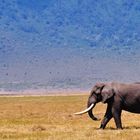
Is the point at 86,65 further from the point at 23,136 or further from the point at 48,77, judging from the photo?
the point at 23,136

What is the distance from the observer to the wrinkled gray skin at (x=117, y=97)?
2500 cm

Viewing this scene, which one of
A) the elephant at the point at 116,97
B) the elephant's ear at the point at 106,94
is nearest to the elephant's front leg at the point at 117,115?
the elephant at the point at 116,97

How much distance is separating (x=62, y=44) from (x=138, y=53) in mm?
24943

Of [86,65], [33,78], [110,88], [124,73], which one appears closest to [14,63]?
[33,78]

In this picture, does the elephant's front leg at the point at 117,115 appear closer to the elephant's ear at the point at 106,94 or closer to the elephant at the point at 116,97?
the elephant at the point at 116,97

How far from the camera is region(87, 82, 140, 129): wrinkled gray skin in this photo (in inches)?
984

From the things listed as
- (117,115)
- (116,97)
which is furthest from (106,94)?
(117,115)

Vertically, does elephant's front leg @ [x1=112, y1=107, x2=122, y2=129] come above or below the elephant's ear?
below

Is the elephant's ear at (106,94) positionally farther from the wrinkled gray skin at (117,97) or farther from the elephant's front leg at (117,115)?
the elephant's front leg at (117,115)

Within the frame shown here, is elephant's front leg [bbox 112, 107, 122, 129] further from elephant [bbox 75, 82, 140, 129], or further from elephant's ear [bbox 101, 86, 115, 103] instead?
elephant's ear [bbox 101, 86, 115, 103]

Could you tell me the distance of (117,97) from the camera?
25125 millimetres

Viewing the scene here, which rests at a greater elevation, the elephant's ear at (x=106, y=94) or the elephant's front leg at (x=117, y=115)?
the elephant's ear at (x=106, y=94)

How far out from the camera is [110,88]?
82.4 feet

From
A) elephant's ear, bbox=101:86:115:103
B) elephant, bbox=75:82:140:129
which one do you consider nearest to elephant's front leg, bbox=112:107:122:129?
elephant, bbox=75:82:140:129
